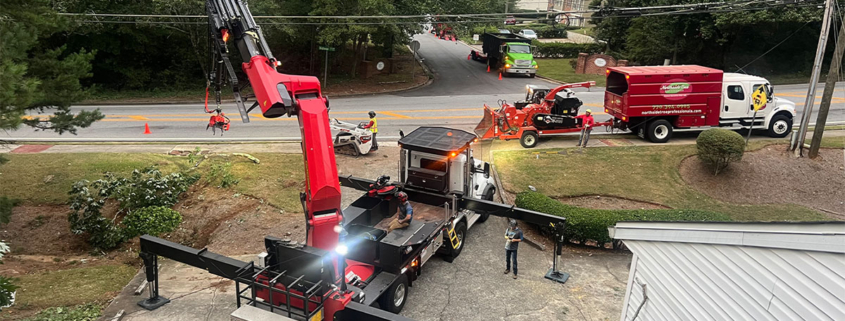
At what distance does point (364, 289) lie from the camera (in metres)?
9.81

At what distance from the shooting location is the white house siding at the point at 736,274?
15.4 feet

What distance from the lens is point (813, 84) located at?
57.1 feet

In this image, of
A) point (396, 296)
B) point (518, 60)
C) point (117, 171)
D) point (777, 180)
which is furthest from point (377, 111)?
point (396, 296)

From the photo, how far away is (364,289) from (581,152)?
11.6 m

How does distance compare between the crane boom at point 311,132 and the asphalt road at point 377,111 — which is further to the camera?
the asphalt road at point 377,111

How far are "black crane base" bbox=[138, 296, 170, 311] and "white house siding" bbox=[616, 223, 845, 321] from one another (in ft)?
26.7

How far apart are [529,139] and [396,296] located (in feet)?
37.2

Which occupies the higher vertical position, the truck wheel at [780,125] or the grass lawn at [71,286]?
the truck wheel at [780,125]

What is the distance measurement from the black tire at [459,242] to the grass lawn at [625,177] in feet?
12.9

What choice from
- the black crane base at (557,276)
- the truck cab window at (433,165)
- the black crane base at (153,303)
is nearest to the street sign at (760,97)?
the black crane base at (557,276)

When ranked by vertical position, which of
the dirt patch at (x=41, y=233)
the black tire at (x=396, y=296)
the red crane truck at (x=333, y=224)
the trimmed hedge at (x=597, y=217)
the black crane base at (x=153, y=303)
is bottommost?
Answer: the dirt patch at (x=41, y=233)

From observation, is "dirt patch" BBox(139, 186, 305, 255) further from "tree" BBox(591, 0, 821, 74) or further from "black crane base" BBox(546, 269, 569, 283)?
"tree" BBox(591, 0, 821, 74)

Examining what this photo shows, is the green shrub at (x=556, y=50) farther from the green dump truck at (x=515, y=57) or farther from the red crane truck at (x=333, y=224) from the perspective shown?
the red crane truck at (x=333, y=224)

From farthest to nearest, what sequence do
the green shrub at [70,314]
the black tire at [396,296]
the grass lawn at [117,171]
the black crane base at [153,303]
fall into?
1. the grass lawn at [117,171]
2. the black crane base at [153,303]
3. the black tire at [396,296]
4. the green shrub at [70,314]
